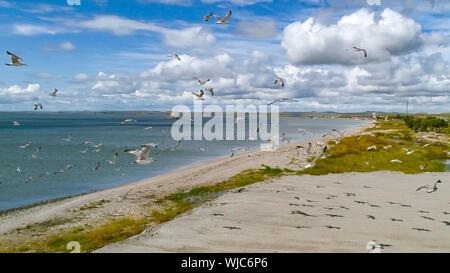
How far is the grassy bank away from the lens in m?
22.3

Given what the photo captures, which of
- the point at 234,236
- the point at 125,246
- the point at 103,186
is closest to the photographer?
the point at 125,246

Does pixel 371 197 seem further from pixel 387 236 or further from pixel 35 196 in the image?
pixel 35 196

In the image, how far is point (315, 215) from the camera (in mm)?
26656

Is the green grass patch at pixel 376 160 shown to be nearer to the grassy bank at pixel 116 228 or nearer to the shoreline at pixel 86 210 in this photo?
the shoreline at pixel 86 210

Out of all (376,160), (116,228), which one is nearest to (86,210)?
(116,228)

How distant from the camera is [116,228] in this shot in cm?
2547

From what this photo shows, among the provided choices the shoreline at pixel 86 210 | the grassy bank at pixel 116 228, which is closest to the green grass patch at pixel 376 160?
the shoreline at pixel 86 210

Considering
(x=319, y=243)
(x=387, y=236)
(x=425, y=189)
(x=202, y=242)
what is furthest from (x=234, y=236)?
(x=425, y=189)

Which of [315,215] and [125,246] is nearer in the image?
[125,246]

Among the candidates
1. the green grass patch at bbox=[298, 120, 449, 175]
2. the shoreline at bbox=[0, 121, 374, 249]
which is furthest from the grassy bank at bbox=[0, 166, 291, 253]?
the green grass patch at bbox=[298, 120, 449, 175]

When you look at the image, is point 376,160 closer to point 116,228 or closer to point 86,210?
point 86,210

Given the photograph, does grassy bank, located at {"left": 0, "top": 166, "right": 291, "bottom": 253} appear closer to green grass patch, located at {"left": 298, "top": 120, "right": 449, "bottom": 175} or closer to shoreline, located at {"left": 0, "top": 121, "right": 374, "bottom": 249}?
shoreline, located at {"left": 0, "top": 121, "right": 374, "bottom": 249}

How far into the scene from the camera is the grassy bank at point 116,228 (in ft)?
73.1

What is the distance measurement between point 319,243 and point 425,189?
1969 cm
